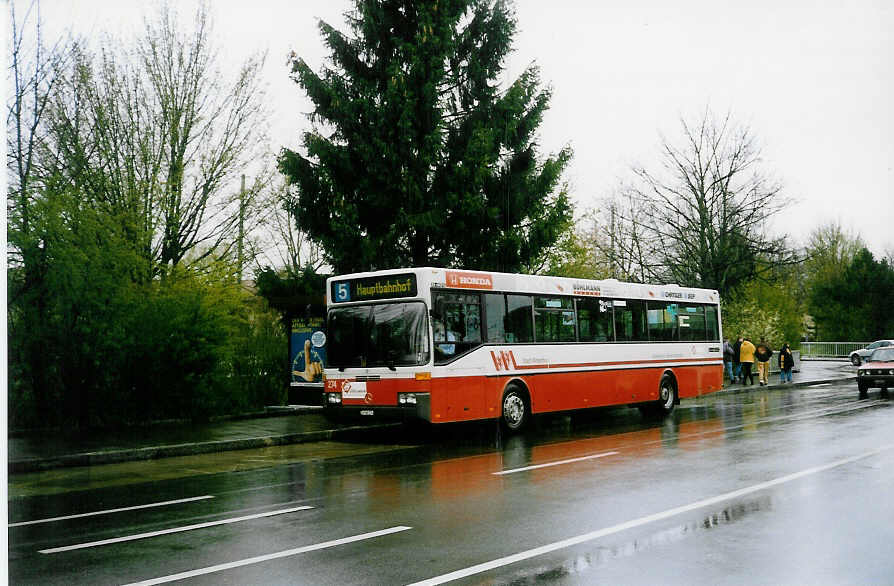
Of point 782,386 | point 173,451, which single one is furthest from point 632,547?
point 782,386


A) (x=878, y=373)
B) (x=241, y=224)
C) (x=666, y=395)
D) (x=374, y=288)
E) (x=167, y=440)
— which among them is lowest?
(x=167, y=440)

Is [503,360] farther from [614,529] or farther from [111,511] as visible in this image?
[614,529]

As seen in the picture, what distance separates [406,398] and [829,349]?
57.0 meters

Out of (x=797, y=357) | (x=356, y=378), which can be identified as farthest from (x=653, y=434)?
(x=797, y=357)

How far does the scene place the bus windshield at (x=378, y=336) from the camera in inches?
583

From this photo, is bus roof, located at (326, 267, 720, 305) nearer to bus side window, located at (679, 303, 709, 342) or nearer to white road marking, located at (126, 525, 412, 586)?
bus side window, located at (679, 303, 709, 342)

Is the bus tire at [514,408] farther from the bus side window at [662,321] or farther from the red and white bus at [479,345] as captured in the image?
the bus side window at [662,321]

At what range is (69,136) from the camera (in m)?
17.5

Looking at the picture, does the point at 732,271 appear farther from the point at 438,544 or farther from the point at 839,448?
the point at 438,544

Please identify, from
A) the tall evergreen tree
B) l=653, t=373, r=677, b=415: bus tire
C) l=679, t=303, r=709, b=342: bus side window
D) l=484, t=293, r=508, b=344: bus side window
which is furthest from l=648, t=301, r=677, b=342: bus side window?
l=484, t=293, r=508, b=344: bus side window

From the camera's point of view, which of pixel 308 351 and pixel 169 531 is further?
pixel 308 351

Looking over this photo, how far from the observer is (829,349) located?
6328 cm

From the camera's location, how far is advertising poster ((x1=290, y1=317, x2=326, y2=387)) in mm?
19438

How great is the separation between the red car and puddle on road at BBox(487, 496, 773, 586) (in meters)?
18.3
